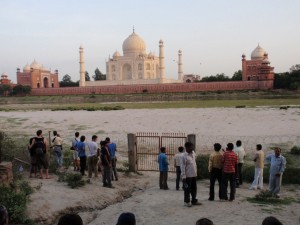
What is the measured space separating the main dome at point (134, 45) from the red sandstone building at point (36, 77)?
1427 centimetres

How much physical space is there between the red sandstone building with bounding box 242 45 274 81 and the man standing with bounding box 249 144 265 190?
135 feet

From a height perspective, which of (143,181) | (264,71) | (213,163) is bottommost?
(143,181)

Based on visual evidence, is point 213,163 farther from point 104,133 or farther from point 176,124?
point 176,124

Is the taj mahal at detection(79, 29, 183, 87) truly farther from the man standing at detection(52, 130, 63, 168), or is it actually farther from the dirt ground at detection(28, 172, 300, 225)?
the dirt ground at detection(28, 172, 300, 225)

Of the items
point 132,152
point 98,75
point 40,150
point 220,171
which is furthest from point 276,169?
point 98,75

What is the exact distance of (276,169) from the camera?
7.27 meters

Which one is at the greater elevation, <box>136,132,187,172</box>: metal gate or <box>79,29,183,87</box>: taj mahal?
<box>79,29,183,87</box>: taj mahal

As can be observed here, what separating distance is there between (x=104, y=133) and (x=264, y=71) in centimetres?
3556

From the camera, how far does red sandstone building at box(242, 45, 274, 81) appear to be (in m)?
47.6

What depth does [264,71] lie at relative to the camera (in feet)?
156

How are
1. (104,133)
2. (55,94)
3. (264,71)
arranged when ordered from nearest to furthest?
(104,133)
(264,71)
(55,94)

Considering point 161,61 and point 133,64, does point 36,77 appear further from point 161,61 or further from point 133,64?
point 161,61

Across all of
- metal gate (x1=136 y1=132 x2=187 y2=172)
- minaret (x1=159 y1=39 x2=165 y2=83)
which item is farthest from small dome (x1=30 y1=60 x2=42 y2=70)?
metal gate (x1=136 y1=132 x2=187 y2=172)

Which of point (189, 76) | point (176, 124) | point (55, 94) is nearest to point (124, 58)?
point (189, 76)
